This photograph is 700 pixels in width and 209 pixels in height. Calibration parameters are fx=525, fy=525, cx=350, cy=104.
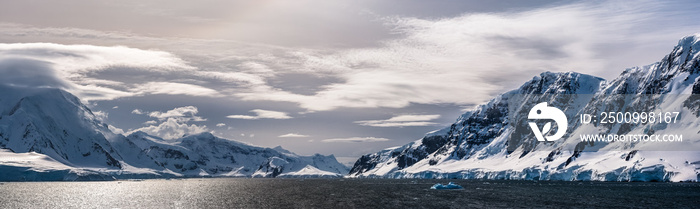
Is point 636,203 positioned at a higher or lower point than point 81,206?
higher

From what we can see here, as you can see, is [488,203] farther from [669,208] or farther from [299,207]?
[299,207]

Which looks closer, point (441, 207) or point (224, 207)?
point (441, 207)

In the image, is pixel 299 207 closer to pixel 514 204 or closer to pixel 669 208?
pixel 514 204

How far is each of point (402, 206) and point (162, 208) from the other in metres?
61.8

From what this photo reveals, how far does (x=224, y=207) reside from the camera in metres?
137

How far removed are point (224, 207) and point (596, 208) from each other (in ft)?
304

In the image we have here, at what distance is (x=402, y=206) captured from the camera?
133125 millimetres

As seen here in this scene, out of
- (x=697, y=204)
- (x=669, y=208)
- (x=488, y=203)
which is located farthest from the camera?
(x=488, y=203)

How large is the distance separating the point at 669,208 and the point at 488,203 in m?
41.7

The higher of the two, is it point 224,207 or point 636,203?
point 636,203

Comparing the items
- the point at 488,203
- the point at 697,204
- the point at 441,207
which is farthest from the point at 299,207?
the point at 697,204

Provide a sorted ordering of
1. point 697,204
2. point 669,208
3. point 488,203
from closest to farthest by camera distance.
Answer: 1. point 669,208
2. point 697,204
3. point 488,203

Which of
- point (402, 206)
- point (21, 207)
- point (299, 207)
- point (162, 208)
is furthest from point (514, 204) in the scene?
point (21, 207)

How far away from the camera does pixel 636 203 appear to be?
137375mm
